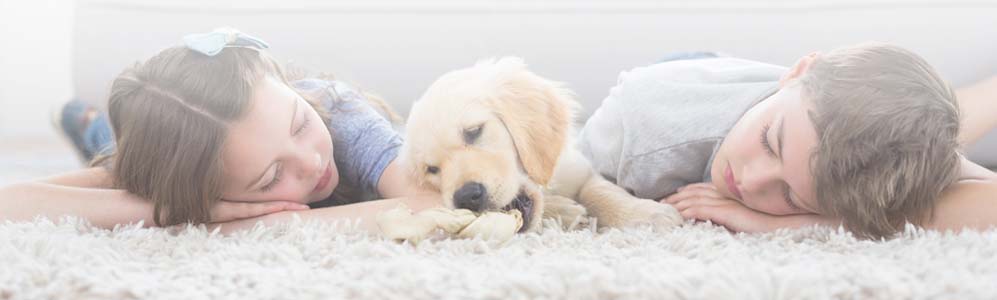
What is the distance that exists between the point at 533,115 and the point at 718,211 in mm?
333

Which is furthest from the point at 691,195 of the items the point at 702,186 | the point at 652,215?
the point at 652,215

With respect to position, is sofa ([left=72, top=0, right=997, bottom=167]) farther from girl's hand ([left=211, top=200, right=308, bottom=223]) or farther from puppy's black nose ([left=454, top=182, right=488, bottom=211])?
puppy's black nose ([left=454, top=182, right=488, bottom=211])

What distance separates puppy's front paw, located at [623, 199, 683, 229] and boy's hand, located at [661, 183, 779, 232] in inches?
1.6

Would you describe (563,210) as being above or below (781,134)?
below

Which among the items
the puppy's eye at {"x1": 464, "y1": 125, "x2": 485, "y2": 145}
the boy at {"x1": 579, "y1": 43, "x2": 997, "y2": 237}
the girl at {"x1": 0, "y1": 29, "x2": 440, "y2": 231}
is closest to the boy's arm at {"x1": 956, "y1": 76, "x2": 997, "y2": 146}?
the boy at {"x1": 579, "y1": 43, "x2": 997, "y2": 237}

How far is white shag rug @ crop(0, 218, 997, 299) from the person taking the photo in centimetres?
89

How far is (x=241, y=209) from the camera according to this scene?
1.41 meters

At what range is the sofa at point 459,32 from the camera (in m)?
2.22

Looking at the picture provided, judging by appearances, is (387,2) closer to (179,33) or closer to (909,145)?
(179,33)

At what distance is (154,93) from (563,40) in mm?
1123

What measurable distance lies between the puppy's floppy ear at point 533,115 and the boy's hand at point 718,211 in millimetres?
243

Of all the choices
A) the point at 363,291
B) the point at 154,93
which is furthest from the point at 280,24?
the point at 363,291

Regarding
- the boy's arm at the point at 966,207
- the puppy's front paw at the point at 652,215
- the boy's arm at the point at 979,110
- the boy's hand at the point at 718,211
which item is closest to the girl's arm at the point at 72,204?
the puppy's front paw at the point at 652,215

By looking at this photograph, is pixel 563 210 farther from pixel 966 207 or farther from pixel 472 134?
pixel 966 207
